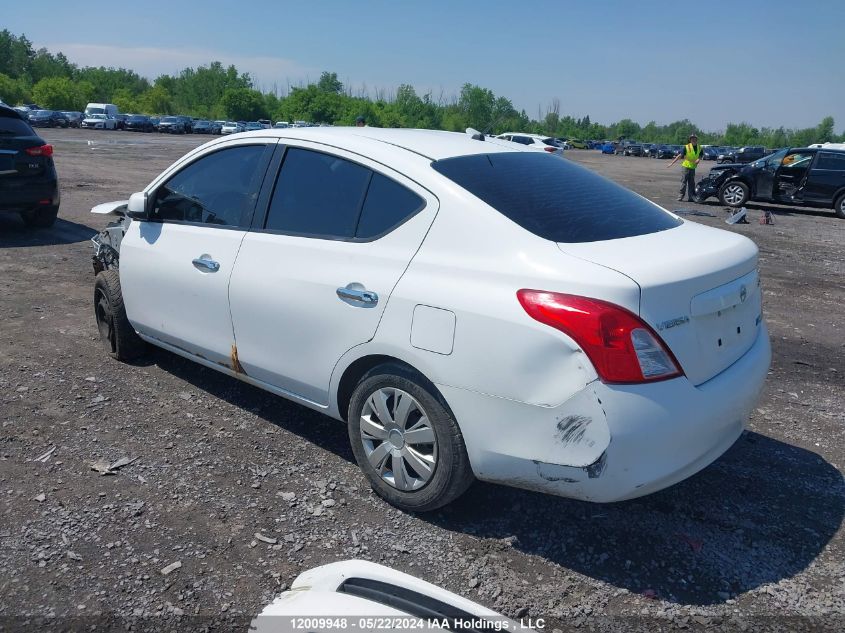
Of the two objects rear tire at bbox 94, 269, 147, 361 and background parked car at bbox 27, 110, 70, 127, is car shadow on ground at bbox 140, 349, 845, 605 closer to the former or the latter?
rear tire at bbox 94, 269, 147, 361

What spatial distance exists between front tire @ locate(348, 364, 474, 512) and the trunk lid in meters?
0.90

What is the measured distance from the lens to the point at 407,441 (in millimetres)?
3176

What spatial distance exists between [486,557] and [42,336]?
4390 mm

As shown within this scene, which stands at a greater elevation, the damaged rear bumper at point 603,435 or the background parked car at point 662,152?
the background parked car at point 662,152

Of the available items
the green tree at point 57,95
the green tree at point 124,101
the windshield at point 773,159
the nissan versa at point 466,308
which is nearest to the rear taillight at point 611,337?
the nissan versa at point 466,308

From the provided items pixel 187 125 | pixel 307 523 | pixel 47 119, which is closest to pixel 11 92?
pixel 47 119

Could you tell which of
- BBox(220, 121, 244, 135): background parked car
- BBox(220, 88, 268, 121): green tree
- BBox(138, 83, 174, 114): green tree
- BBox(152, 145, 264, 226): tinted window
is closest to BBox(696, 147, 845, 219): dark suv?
BBox(152, 145, 264, 226): tinted window

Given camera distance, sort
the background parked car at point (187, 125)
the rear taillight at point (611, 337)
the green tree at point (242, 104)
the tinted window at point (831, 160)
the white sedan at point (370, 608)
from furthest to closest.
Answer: the green tree at point (242, 104) < the background parked car at point (187, 125) < the tinted window at point (831, 160) < the rear taillight at point (611, 337) < the white sedan at point (370, 608)

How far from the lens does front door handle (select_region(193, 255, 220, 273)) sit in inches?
156

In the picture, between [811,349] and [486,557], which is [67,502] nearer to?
[486,557]

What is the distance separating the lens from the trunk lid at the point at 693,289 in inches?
106

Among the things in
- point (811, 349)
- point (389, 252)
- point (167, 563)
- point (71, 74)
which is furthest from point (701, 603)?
point (71, 74)

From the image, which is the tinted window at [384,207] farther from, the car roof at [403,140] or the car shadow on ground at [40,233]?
the car shadow on ground at [40,233]

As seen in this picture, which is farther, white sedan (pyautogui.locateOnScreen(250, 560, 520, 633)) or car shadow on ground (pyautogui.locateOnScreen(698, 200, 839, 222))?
car shadow on ground (pyautogui.locateOnScreen(698, 200, 839, 222))
